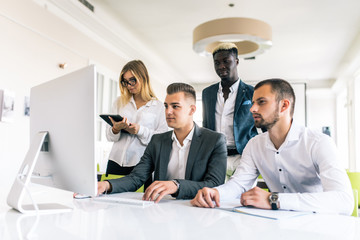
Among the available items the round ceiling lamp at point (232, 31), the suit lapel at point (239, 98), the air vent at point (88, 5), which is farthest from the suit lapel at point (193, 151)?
the air vent at point (88, 5)

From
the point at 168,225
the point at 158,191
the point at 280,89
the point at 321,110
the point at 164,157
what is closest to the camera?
the point at 168,225

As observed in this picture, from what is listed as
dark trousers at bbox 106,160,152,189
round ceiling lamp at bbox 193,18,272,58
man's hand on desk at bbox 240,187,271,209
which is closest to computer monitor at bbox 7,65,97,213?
man's hand on desk at bbox 240,187,271,209

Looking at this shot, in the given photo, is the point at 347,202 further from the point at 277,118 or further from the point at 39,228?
the point at 39,228

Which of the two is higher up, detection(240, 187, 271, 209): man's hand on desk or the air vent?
the air vent

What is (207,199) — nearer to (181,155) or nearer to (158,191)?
(158,191)

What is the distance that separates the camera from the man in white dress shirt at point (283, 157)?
1424 mm

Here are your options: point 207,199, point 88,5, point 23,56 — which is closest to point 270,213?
point 207,199

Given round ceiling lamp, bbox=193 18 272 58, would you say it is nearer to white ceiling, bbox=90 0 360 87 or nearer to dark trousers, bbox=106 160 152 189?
white ceiling, bbox=90 0 360 87

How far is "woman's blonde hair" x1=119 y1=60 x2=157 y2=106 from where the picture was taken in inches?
93.4

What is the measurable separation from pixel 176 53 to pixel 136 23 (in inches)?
73.0

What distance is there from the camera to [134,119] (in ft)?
8.00

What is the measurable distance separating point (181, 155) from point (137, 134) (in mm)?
503

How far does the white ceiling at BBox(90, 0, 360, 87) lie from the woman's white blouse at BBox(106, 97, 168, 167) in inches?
113

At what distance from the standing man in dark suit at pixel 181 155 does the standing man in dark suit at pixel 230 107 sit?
346mm
